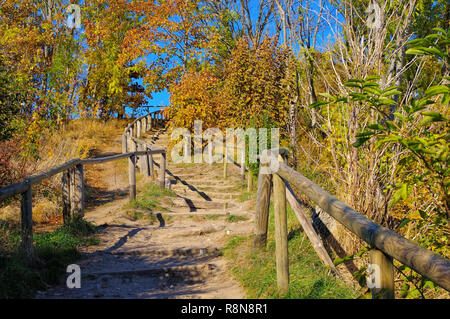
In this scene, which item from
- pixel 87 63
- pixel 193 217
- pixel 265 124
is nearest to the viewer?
pixel 193 217

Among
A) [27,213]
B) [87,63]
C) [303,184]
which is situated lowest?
[27,213]

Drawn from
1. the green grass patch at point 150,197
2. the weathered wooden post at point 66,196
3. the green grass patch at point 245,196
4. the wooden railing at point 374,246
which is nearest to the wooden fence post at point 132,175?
the green grass patch at point 150,197

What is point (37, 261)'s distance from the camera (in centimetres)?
474

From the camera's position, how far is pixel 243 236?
267 inches

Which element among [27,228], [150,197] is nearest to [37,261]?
[27,228]

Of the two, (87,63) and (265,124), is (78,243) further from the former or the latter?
(87,63)

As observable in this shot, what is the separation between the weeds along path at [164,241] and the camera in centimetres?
479

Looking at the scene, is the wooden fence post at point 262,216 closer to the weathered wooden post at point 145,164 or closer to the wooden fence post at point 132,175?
the wooden fence post at point 132,175

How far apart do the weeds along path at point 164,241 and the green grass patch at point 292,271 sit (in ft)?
0.61

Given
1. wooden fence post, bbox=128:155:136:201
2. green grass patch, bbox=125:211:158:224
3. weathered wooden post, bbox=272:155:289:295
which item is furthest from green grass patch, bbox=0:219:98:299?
wooden fence post, bbox=128:155:136:201

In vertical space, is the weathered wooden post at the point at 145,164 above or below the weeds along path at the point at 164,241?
above

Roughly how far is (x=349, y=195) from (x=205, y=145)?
1258cm
